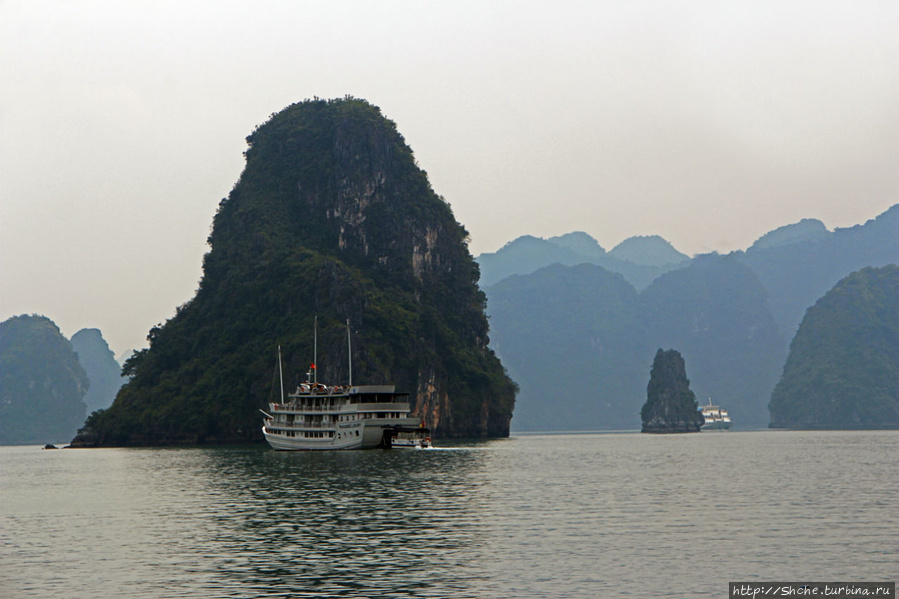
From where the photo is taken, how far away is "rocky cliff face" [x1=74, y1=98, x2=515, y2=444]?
163625 mm

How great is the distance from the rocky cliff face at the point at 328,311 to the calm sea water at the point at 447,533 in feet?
283

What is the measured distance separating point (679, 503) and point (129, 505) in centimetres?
2974

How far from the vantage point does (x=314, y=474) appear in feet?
253

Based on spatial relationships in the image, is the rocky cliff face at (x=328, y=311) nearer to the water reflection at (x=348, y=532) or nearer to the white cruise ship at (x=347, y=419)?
the white cruise ship at (x=347, y=419)

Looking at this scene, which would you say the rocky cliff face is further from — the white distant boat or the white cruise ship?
the white distant boat

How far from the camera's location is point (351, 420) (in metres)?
Result: 114

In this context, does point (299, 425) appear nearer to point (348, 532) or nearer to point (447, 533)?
point (348, 532)

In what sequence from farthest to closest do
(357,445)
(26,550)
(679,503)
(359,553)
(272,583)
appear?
(357,445)
(679,503)
(26,550)
(359,553)
(272,583)

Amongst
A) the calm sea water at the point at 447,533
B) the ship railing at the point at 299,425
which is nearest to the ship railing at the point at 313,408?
the ship railing at the point at 299,425

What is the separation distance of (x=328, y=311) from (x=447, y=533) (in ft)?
410

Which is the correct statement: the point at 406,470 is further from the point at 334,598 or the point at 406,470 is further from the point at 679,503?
the point at 334,598

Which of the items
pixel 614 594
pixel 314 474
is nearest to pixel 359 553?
pixel 614 594

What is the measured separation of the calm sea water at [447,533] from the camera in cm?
3231

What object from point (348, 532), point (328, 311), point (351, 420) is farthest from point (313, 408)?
point (348, 532)
